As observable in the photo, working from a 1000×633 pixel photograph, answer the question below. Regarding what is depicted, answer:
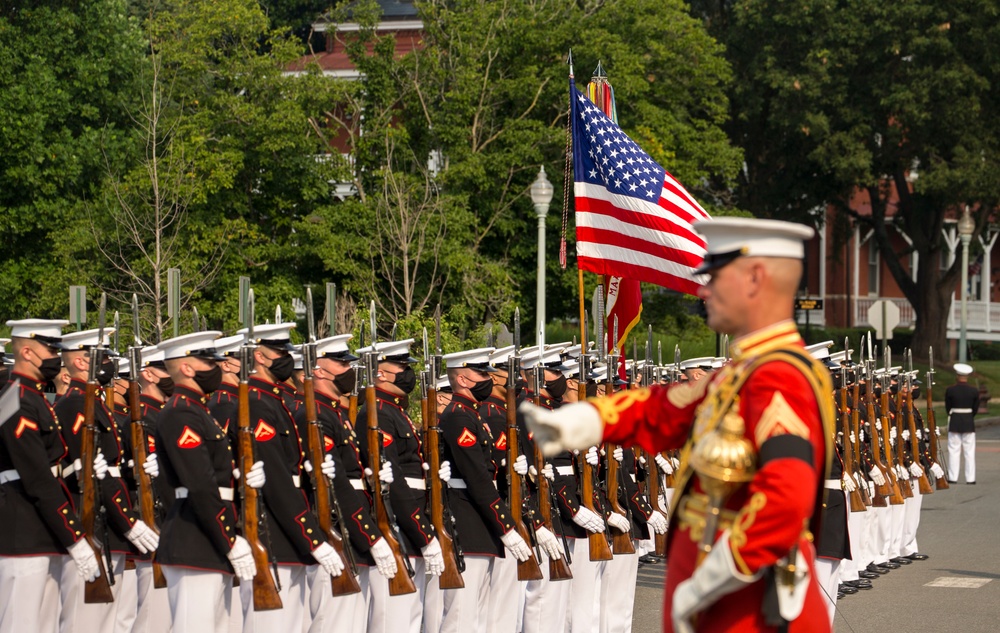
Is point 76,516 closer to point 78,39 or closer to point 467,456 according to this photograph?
point 467,456

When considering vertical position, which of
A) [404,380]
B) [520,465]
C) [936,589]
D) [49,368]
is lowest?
[936,589]

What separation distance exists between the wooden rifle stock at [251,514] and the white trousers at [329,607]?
93 cm

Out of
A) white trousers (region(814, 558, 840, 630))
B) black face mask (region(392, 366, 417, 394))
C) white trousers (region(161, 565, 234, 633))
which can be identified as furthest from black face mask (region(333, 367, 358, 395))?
white trousers (region(814, 558, 840, 630))

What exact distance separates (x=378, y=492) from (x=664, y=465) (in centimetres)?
512

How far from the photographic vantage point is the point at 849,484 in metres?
11.9

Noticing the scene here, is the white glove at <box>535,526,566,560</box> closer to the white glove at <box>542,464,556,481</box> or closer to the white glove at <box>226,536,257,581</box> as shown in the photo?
the white glove at <box>542,464,556,481</box>

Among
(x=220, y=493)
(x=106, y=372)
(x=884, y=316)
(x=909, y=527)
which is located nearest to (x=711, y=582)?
(x=220, y=493)

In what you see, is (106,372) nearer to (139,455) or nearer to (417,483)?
(139,455)

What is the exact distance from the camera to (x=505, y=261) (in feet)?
85.9

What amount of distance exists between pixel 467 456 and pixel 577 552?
5.36ft

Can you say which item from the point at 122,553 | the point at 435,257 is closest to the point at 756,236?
the point at 122,553

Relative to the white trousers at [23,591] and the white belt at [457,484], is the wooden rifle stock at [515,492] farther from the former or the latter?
the white trousers at [23,591]

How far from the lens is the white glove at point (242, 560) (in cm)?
686

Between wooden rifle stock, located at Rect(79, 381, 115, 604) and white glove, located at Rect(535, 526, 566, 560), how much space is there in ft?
8.78
